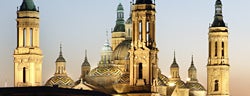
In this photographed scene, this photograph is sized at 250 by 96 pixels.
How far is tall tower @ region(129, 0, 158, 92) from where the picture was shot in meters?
127

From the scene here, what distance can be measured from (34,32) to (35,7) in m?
3.28

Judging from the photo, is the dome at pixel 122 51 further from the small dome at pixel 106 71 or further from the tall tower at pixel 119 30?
the small dome at pixel 106 71

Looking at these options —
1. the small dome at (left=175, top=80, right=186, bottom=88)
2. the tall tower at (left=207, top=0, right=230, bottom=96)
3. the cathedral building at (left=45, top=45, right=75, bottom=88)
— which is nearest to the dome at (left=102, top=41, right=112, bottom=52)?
the cathedral building at (left=45, top=45, right=75, bottom=88)

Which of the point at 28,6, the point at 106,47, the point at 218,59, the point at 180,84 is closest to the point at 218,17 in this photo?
the point at 218,59

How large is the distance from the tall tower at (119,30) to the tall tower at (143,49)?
29.2m

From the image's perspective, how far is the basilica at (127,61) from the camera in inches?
5015

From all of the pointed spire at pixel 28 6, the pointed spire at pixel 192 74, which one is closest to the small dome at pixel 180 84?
the pointed spire at pixel 192 74

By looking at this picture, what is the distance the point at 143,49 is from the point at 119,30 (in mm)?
33841

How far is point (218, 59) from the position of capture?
15612 centimetres

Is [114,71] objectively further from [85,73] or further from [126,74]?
[85,73]

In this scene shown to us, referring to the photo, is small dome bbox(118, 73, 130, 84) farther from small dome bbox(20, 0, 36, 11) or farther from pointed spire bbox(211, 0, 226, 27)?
pointed spire bbox(211, 0, 226, 27)

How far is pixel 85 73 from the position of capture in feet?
521

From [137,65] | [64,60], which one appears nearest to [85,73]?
[64,60]

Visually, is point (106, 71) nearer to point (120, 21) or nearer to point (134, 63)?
point (134, 63)
